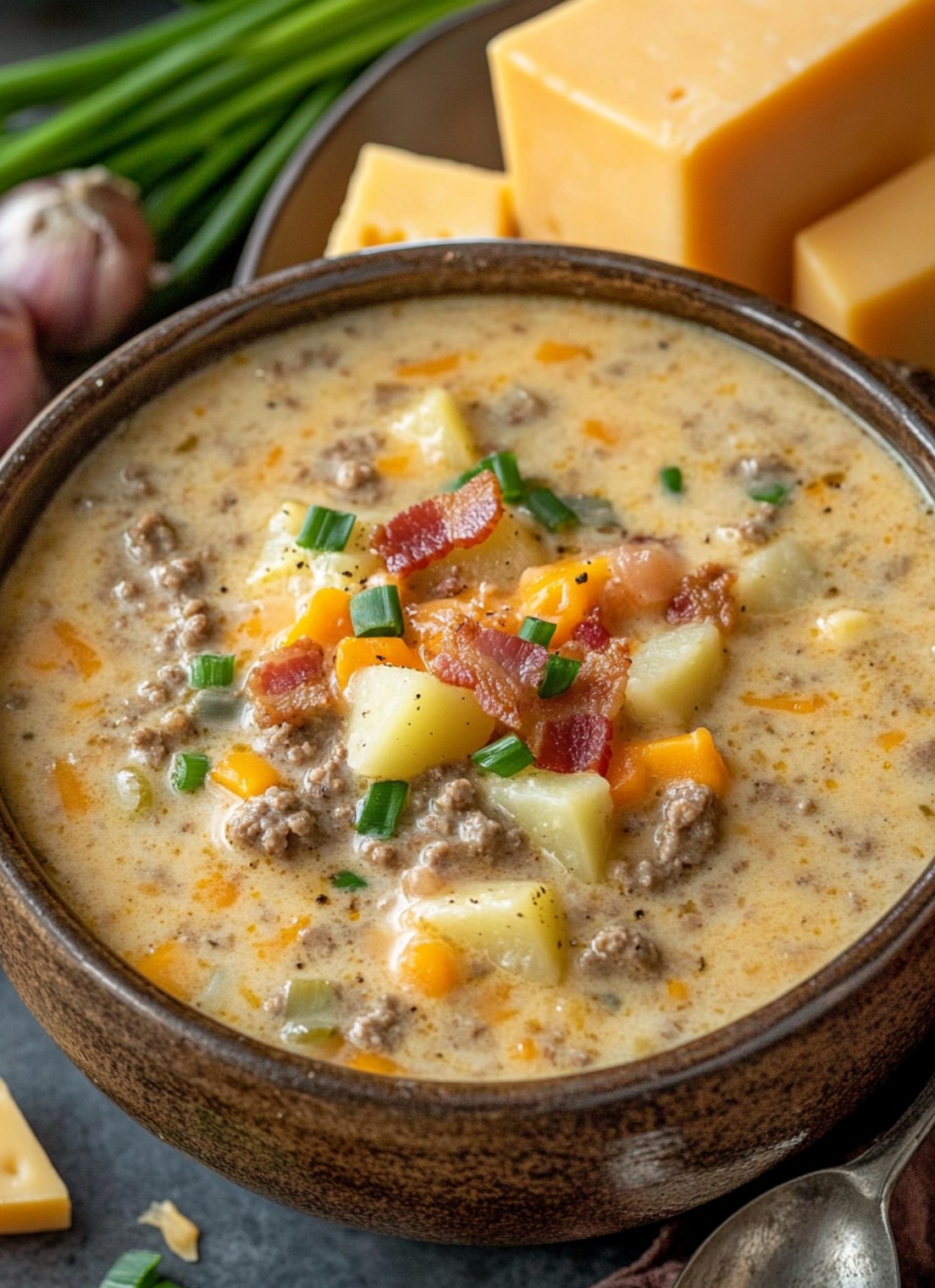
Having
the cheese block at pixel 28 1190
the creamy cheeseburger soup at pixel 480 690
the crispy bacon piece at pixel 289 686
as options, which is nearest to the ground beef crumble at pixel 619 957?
the creamy cheeseburger soup at pixel 480 690

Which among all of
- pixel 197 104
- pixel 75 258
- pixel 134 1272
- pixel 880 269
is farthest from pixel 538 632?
pixel 197 104

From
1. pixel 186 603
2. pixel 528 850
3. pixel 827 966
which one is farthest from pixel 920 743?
pixel 186 603

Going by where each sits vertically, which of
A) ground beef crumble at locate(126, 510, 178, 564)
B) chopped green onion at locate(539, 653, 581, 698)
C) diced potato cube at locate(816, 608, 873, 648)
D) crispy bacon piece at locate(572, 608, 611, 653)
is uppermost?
diced potato cube at locate(816, 608, 873, 648)

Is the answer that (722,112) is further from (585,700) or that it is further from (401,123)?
(585,700)

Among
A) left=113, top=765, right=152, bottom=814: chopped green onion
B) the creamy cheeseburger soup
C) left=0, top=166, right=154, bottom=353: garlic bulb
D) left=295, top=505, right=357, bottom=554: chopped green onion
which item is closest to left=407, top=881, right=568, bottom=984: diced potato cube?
the creamy cheeseburger soup

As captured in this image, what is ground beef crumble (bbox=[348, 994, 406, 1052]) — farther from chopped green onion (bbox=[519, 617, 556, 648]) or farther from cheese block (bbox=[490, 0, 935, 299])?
cheese block (bbox=[490, 0, 935, 299])

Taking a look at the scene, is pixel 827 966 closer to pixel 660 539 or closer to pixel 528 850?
pixel 528 850

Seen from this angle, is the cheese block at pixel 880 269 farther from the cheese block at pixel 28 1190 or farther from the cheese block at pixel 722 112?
the cheese block at pixel 28 1190

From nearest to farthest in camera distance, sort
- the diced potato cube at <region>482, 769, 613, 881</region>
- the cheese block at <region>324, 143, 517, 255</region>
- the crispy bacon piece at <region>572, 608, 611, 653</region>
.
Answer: the diced potato cube at <region>482, 769, 613, 881</region> → the crispy bacon piece at <region>572, 608, 611, 653</region> → the cheese block at <region>324, 143, 517, 255</region>
